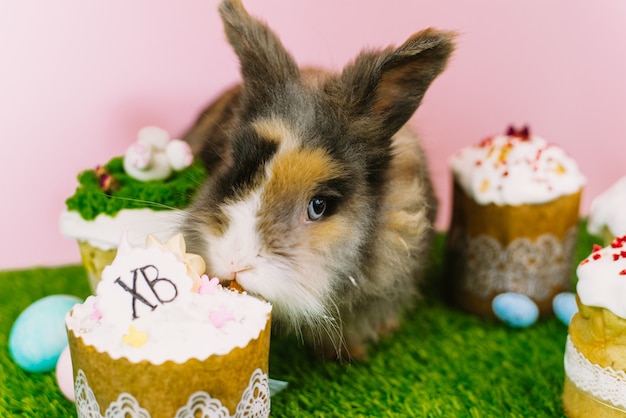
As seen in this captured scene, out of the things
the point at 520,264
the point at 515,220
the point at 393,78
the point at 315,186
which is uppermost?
the point at 393,78

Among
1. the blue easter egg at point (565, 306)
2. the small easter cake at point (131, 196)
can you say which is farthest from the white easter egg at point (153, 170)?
the blue easter egg at point (565, 306)

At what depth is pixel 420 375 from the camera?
1.50 meters

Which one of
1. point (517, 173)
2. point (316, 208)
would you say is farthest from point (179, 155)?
point (517, 173)

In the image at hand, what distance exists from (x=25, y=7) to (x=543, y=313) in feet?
5.57

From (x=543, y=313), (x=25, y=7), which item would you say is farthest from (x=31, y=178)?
(x=543, y=313)

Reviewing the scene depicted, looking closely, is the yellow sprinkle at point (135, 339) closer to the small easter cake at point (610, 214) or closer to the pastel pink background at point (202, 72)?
the small easter cake at point (610, 214)

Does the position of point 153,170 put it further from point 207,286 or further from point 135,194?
point 207,286

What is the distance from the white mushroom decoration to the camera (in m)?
1.53

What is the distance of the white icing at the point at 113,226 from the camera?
4.74 feet

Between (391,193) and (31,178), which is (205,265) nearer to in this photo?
(391,193)

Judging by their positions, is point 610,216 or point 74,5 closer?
point 610,216

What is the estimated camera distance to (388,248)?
1.38 metres

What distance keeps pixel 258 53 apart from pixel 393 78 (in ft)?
0.87

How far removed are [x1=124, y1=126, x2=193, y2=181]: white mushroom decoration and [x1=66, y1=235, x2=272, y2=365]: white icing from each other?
47 cm
